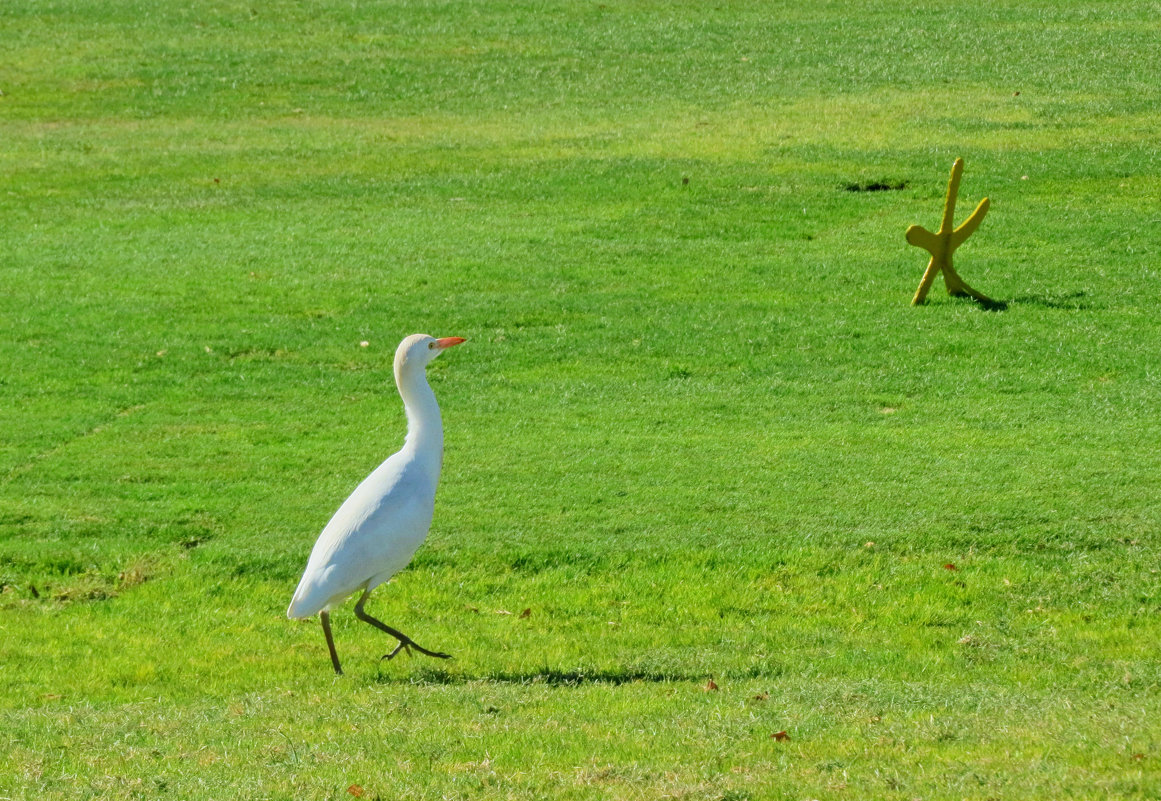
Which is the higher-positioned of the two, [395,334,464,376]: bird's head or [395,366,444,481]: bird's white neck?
[395,334,464,376]: bird's head

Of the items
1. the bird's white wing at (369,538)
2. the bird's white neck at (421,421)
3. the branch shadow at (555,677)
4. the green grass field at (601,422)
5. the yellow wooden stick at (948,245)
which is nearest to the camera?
the green grass field at (601,422)

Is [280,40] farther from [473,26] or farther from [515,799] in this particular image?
[515,799]

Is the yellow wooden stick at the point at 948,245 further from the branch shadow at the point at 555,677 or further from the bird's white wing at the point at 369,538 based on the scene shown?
the bird's white wing at the point at 369,538

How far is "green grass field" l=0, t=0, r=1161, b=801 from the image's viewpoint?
7.41 m

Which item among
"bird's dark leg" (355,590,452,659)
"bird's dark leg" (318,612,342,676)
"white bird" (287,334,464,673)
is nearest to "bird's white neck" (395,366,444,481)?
"white bird" (287,334,464,673)

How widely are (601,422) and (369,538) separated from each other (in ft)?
21.2

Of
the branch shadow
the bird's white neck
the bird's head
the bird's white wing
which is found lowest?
the branch shadow

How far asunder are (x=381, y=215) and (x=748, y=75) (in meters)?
11.7

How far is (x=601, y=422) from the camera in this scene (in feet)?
50.2

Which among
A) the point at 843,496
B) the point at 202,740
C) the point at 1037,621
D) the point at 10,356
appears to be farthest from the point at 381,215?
the point at 202,740

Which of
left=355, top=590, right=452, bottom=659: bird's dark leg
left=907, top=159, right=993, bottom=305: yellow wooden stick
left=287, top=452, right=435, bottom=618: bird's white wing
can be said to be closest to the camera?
left=287, top=452, right=435, bottom=618: bird's white wing

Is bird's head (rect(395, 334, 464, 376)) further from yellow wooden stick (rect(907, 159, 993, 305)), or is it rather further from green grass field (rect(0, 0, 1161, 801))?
yellow wooden stick (rect(907, 159, 993, 305))

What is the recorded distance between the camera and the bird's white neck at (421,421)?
946 centimetres

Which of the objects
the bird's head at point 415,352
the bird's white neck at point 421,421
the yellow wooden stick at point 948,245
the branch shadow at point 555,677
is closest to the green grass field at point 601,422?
the branch shadow at point 555,677
